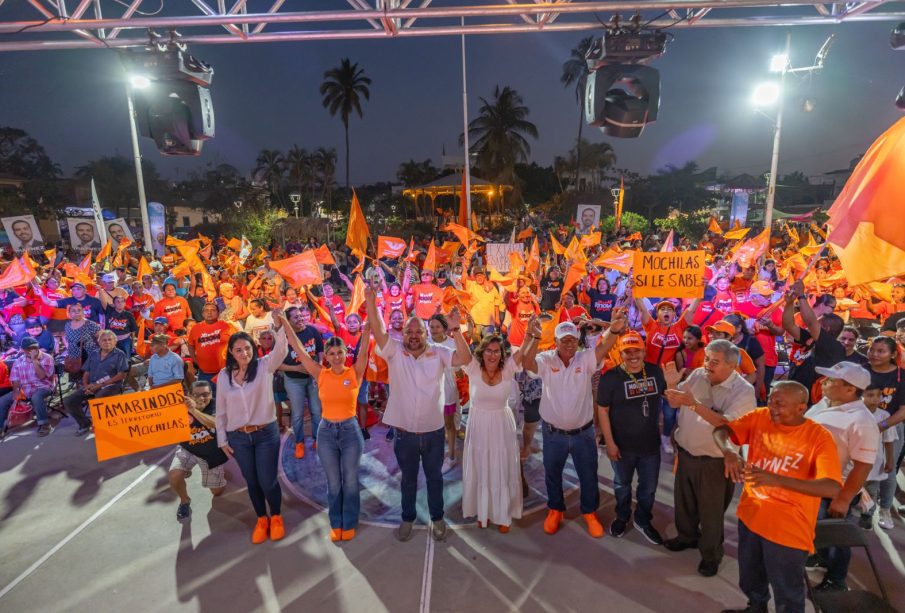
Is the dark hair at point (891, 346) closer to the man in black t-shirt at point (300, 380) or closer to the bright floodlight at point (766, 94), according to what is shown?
the man in black t-shirt at point (300, 380)

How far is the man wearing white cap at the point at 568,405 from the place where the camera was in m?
4.33

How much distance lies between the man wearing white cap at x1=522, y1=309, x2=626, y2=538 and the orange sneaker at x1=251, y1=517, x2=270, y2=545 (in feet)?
Result: 8.67

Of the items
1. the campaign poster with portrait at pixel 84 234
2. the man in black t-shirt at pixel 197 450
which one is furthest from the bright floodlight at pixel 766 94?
the campaign poster with portrait at pixel 84 234

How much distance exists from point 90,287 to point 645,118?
1031 centimetres

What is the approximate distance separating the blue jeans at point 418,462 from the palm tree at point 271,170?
52923 mm

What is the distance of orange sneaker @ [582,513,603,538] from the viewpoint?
4.49 meters

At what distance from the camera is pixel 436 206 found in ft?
144

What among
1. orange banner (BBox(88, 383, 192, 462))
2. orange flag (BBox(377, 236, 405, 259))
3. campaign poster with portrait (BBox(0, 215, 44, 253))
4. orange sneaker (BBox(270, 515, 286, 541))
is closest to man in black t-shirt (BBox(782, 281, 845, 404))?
orange sneaker (BBox(270, 515, 286, 541))

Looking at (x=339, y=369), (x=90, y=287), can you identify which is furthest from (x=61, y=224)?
(x=339, y=369)

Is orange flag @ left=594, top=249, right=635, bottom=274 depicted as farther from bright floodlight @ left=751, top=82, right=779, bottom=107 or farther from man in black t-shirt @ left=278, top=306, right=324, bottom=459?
bright floodlight @ left=751, top=82, right=779, bottom=107

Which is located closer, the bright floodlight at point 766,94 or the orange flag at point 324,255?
the orange flag at point 324,255

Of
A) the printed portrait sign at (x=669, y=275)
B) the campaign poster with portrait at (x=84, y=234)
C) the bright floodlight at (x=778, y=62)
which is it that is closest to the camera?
the printed portrait sign at (x=669, y=275)

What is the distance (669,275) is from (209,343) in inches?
237

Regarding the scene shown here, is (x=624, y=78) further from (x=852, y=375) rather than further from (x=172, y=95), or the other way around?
(x=172, y=95)
